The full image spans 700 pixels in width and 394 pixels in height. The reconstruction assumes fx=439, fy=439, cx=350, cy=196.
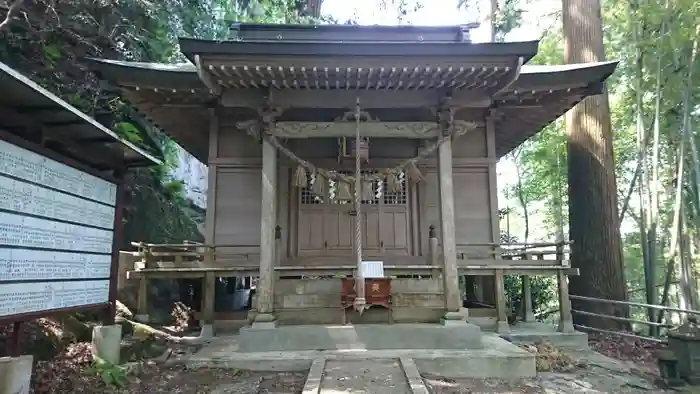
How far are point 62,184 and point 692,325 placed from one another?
8.58 m

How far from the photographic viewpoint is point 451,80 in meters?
6.74

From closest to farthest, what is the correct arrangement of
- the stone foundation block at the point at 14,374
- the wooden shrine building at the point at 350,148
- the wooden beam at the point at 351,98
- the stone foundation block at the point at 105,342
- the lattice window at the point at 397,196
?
1. the stone foundation block at the point at 14,374
2. the stone foundation block at the point at 105,342
3. the wooden shrine building at the point at 350,148
4. the wooden beam at the point at 351,98
5. the lattice window at the point at 397,196

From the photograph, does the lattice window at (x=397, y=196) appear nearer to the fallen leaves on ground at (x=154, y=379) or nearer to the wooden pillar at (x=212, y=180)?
the wooden pillar at (x=212, y=180)

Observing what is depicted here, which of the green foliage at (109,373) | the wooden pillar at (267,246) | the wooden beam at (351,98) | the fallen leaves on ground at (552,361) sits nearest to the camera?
the green foliage at (109,373)

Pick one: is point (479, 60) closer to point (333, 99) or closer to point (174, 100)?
point (333, 99)

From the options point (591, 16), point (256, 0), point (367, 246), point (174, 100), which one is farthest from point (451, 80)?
point (256, 0)

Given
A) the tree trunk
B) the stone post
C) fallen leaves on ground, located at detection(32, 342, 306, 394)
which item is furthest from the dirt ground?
the tree trunk

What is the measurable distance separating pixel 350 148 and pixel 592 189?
5.99 meters

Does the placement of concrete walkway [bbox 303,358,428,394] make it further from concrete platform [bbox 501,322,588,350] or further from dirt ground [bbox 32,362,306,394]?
concrete platform [bbox 501,322,588,350]

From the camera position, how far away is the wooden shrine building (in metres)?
6.36

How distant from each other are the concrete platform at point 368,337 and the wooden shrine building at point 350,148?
276 mm

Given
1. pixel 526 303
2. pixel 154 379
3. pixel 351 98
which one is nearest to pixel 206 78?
pixel 351 98

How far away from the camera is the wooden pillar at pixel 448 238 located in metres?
6.80

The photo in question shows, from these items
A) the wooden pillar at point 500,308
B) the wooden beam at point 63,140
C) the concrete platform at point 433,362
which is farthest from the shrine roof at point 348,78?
the concrete platform at point 433,362
